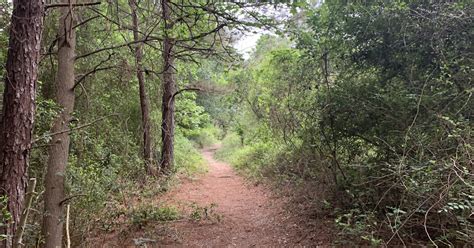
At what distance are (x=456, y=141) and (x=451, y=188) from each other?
0.76 metres

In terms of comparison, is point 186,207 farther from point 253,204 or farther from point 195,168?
point 195,168

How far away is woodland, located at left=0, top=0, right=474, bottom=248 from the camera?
11.1 feet

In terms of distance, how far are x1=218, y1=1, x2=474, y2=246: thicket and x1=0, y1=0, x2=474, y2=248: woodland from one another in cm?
3

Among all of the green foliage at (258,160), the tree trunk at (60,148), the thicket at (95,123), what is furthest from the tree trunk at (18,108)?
the green foliage at (258,160)

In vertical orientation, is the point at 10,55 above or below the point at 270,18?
below

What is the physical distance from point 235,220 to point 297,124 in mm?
2627

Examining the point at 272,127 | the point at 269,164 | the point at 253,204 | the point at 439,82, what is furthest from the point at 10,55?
the point at 272,127

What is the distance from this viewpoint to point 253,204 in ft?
25.8

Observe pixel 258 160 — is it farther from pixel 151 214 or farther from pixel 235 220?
pixel 151 214

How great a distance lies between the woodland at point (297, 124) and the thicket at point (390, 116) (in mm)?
25

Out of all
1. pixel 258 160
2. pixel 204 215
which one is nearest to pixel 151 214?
pixel 204 215

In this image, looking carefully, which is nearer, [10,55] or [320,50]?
[10,55]

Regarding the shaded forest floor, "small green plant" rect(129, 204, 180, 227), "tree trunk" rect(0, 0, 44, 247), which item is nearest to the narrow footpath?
the shaded forest floor

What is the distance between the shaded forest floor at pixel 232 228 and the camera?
17.2 feet
